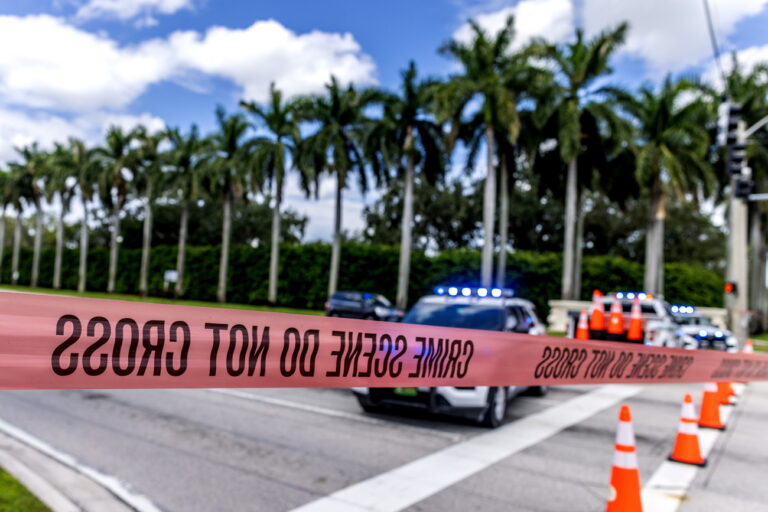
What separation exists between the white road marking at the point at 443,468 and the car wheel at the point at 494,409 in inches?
4.9

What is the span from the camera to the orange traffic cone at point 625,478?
4.51m

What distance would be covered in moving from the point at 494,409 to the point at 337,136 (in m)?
27.7

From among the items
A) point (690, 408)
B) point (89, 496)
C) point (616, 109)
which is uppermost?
point (616, 109)

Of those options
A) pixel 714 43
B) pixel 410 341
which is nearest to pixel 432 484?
pixel 410 341

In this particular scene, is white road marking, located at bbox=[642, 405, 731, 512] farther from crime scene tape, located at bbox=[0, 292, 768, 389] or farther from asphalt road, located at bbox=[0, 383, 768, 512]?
crime scene tape, located at bbox=[0, 292, 768, 389]

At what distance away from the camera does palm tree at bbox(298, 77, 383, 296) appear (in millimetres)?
34094

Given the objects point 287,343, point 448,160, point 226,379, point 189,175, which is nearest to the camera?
point 226,379

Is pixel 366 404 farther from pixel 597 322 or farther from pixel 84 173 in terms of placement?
pixel 84 173

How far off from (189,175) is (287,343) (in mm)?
42934

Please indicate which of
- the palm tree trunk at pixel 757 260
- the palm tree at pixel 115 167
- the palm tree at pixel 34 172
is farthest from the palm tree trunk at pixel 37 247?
the palm tree trunk at pixel 757 260

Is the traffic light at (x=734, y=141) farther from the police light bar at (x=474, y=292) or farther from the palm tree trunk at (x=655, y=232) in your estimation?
the palm tree trunk at (x=655, y=232)

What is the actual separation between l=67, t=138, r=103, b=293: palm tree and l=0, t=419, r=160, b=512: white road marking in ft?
154

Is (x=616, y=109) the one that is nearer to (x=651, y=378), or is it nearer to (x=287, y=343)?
(x=651, y=378)

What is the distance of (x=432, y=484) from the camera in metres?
5.63
